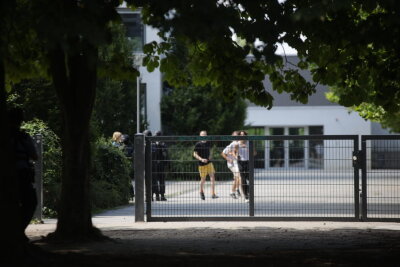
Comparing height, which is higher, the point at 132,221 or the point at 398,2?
the point at 398,2

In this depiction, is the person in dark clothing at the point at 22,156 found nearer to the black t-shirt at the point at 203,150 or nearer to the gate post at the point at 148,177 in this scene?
the gate post at the point at 148,177

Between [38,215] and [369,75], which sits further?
[38,215]

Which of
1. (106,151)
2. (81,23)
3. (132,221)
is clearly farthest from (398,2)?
(106,151)

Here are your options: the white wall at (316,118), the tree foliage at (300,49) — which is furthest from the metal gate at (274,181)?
the white wall at (316,118)

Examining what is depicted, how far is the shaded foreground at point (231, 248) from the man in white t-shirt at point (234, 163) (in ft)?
3.28

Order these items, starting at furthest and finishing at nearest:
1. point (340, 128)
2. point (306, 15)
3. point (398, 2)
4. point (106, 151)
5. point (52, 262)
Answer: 1. point (340, 128)
2. point (106, 151)
3. point (52, 262)
4. point (398, 2)
5. point (306, 15)

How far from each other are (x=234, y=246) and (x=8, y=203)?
3346mm

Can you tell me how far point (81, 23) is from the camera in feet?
18.0

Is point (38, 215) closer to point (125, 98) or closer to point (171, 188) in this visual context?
point (171, 188)

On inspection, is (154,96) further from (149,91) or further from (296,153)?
(296,153)

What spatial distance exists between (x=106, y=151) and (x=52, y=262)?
9556 mm

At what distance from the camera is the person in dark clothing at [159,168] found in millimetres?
12828

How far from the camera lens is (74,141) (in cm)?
930

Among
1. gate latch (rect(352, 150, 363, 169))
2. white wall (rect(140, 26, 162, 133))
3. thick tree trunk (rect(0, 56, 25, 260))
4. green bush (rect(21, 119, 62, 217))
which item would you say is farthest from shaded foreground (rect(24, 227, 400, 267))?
white wall (rect(140, 26, 162, 133))
